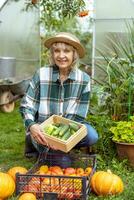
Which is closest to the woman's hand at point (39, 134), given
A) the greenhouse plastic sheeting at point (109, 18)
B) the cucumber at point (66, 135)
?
the cucumber at point (66, 135)

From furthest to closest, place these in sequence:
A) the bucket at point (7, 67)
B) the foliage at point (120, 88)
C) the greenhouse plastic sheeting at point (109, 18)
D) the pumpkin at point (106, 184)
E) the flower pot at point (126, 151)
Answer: the bucket at point (7, 67) < the greenhouse plastic sheeting at point (109, 18) < the foliage at point (120, 88) < the flower pot at point (126, 151) < the pumpkin at point (106, 184)

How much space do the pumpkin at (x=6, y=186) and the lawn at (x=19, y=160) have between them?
0.06 metres

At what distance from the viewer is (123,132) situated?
481cm

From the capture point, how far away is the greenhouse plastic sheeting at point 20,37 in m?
10.3

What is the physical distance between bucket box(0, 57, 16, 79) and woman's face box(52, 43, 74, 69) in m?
5.16

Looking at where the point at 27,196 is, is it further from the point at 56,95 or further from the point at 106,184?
the point at 56,95

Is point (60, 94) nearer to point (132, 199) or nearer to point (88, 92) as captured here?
point (88, 92)

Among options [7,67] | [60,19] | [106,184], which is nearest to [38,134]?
[106,184]

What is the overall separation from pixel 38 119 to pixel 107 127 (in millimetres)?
877

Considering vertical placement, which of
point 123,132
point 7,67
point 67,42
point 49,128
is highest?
point 67,42

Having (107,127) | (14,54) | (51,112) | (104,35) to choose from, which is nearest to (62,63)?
(51,112)

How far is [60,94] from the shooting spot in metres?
4.54

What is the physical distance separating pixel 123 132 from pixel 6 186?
1.43 meters

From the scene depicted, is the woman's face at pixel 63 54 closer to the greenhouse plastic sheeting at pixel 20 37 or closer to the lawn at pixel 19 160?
the lawn at pixel 19 160
